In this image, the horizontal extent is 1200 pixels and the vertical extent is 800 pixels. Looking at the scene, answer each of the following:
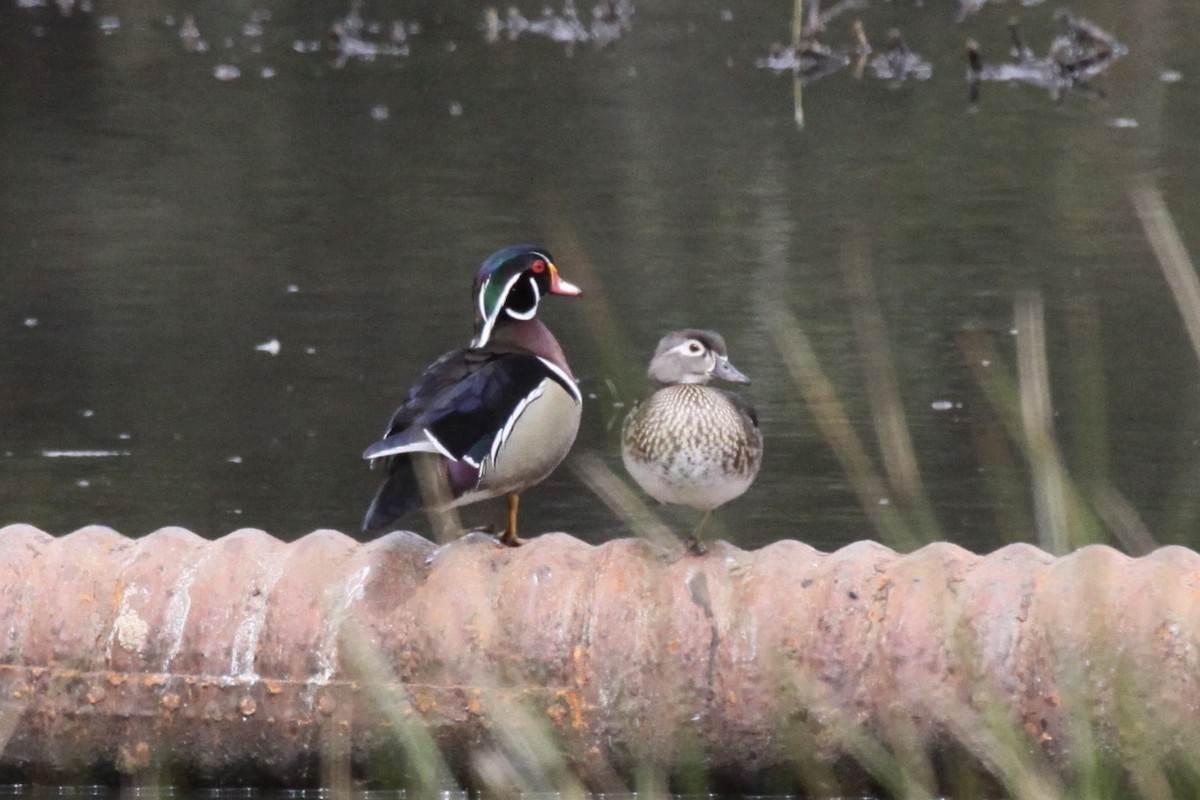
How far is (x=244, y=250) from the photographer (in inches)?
333

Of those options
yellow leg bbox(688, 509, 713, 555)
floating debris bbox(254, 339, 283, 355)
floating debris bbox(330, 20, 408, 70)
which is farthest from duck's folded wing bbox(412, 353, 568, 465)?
floating debris bbox(330, 20, 408, 70)

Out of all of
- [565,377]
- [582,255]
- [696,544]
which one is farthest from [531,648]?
[582,255]

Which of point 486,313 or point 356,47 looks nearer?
point 486,313

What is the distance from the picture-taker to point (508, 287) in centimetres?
422

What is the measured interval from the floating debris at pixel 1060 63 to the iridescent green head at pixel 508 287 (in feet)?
29.0

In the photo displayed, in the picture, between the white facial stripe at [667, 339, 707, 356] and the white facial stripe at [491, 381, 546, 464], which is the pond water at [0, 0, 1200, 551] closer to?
the white facial stripe at [667, 339, 707, 356]

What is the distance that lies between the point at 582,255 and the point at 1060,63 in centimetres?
713

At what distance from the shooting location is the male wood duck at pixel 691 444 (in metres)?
3.68

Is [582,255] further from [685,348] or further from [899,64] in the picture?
[899,64]

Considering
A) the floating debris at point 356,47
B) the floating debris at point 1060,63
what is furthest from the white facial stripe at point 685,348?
the floating debris at point 356,47

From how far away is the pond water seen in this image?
536 centimetres

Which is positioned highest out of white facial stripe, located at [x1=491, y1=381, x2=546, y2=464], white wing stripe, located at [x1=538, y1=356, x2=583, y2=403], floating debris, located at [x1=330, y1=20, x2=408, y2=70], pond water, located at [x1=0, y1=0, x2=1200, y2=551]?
white facial stripe, located at [x1=491, y1=381, x2=546, y2=464]

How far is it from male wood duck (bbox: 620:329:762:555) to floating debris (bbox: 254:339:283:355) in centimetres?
318

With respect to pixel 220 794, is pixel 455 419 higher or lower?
higher
